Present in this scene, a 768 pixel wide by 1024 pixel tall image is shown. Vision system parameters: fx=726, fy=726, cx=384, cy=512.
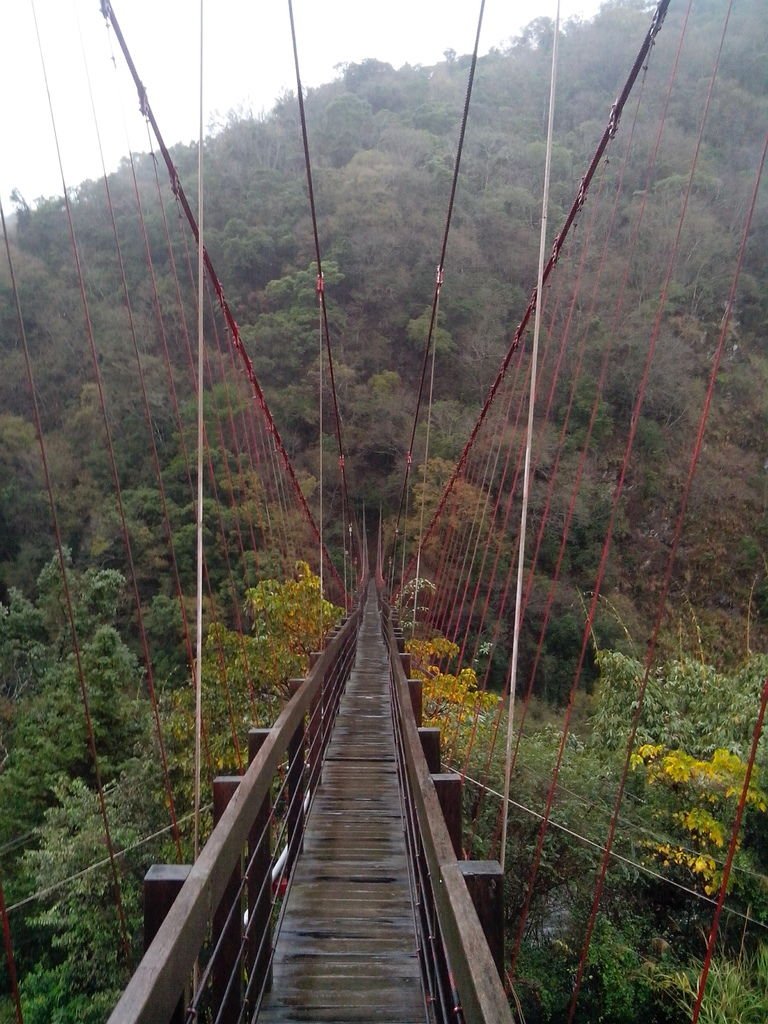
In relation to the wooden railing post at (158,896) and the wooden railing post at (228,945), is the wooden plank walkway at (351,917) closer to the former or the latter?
the wooden railing post at (228,945)

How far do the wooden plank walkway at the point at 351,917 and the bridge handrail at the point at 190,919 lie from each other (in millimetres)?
440

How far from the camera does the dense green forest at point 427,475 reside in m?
4.01

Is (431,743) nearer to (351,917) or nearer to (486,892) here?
(351,917)

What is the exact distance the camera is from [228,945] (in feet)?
3.60

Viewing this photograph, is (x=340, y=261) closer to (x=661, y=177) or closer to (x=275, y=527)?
(x=661, y=177)

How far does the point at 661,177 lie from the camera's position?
62.1 ft

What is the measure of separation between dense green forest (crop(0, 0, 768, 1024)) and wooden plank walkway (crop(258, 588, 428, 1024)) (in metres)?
0.45

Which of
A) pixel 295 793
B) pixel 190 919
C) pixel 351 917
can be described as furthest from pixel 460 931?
pixel 295 793

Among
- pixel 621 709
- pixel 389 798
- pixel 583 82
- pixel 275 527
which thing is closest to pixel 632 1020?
pixel 621 709

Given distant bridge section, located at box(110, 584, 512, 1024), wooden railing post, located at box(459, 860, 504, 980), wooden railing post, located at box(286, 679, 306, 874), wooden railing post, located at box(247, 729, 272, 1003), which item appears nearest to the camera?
distant bridge section, located at box(110, 584, 512, 1024)

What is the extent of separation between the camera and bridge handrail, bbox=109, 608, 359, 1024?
0.66m

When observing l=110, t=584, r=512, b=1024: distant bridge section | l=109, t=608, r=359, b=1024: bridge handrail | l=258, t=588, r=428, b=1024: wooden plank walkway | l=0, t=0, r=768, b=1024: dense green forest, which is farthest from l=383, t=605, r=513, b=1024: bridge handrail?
l=0, t=0, r=768, b=1024: dense green forest

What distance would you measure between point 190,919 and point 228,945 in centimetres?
37

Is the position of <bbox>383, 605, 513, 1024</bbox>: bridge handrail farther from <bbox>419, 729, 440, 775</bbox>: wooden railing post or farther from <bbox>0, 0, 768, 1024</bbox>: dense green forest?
<bbox>0, 0, 768, 1024</bbox>: dense green forest
